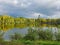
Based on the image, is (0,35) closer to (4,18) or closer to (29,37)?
(29,37)

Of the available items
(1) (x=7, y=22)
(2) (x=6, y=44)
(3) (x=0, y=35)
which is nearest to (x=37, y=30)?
(3) (x=0, y=35)

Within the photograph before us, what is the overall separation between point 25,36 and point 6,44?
471 cm

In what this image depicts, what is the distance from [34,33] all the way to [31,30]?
2.23 ft

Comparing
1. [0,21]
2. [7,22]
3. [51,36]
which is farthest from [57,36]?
[7,22]

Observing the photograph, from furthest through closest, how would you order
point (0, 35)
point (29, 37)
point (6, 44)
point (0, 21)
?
point (0, 21) → point (29, 37) → point (0, 35) → point (6, 44)

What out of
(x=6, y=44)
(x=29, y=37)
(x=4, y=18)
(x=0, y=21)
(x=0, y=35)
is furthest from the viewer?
(x=4, y=18)

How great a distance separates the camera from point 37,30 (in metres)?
Answer: 18.7

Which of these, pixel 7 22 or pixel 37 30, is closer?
pixel 37 30

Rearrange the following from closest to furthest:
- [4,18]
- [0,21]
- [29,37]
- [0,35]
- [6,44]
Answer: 1. [6,44]
2. [0,35]
3. [29,37]
4. [0,21]
5. [4,18]

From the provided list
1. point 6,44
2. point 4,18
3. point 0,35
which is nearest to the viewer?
point 6,44

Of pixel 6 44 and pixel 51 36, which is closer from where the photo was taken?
pixel 6 44

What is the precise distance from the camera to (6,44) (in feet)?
44.3

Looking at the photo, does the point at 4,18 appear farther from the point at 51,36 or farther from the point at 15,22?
the point at 51,36

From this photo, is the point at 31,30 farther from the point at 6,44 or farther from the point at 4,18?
the point at 4,18
